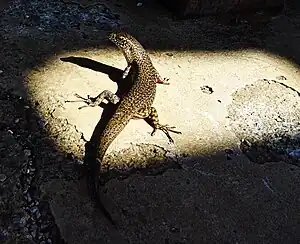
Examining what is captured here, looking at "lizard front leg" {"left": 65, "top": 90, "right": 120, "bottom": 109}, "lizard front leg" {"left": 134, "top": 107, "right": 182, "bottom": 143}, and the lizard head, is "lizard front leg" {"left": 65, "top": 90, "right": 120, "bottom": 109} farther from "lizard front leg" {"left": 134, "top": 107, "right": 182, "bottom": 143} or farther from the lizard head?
the lizard head

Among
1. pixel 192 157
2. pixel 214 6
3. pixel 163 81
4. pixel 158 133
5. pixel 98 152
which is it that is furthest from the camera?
pixel 214 6

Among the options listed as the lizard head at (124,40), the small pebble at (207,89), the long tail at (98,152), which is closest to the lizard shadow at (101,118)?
the long tail at (98,152)

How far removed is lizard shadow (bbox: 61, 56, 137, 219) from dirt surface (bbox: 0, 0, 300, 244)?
15 mm

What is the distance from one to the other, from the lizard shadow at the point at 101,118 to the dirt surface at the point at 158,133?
15 mm

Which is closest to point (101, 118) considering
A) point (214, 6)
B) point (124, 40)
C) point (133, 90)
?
point (133, 90)

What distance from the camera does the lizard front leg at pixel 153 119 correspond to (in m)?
2.99

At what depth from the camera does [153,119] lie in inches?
119

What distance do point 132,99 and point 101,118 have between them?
7.6 inches

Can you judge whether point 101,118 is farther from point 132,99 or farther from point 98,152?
point 98,152

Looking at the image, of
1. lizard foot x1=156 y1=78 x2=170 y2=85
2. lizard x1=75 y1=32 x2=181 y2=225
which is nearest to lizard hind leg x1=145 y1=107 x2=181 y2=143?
lizard x1=75 y1=32 x2=181 y2=225

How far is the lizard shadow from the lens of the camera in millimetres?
2629

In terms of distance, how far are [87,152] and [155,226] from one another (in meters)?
0.53

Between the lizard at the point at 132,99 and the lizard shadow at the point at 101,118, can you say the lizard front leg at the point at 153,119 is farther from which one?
the lizard shadow at the point at 101,118

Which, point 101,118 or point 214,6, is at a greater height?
point 214,6
